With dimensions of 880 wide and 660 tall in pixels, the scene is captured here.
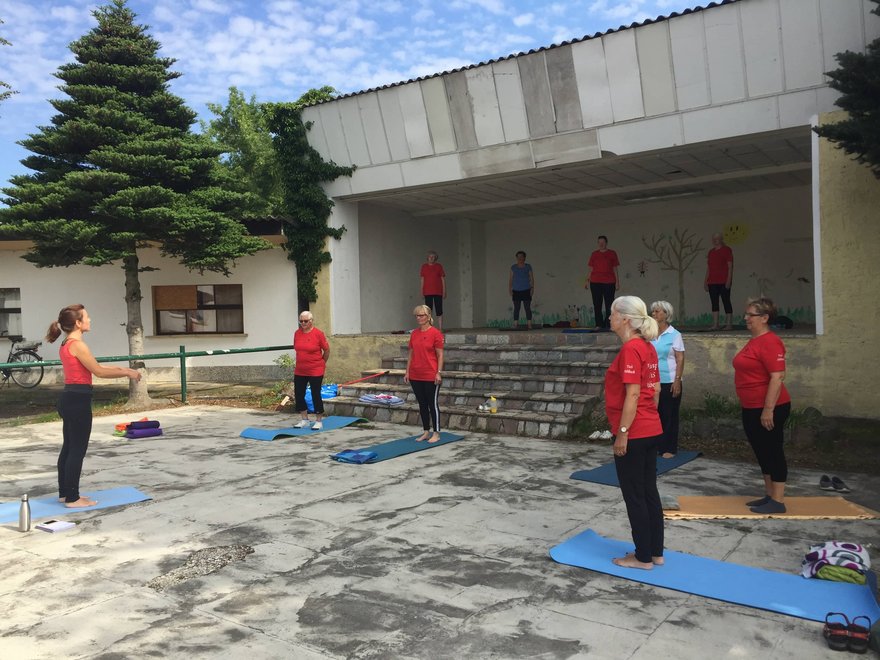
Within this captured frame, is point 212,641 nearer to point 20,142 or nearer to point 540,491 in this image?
point 540,491

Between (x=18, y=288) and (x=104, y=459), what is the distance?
11.5 metres

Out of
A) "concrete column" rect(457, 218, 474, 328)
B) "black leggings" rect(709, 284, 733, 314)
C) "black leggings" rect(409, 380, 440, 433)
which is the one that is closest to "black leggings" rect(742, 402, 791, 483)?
"black leggings" rect(409, 380, 440, 433)

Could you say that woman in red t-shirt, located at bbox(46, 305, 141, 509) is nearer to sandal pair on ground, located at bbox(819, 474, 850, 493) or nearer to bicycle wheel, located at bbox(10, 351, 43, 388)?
sandal pair on ground, located at bbox(819, 474, 850, 493)

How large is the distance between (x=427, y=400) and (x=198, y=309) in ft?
30.9

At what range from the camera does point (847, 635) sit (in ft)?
10.5

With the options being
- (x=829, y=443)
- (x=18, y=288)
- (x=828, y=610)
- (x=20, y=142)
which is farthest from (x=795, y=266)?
(x=18, y=288)

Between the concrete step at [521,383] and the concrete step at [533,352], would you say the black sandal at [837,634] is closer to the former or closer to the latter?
the concrete step at [521,383]

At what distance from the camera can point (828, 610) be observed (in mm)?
3572

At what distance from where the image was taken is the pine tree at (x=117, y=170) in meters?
11.3

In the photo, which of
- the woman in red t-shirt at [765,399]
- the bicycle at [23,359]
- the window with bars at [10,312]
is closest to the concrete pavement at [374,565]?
→ the woman in red t-shirt at [765,399]

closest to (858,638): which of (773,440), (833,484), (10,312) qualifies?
(773,440)

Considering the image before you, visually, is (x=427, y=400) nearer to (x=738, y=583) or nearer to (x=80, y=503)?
(x=80, y=503)

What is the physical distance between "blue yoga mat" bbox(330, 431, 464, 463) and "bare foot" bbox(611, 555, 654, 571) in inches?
148

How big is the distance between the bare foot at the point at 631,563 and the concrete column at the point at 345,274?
968cm
